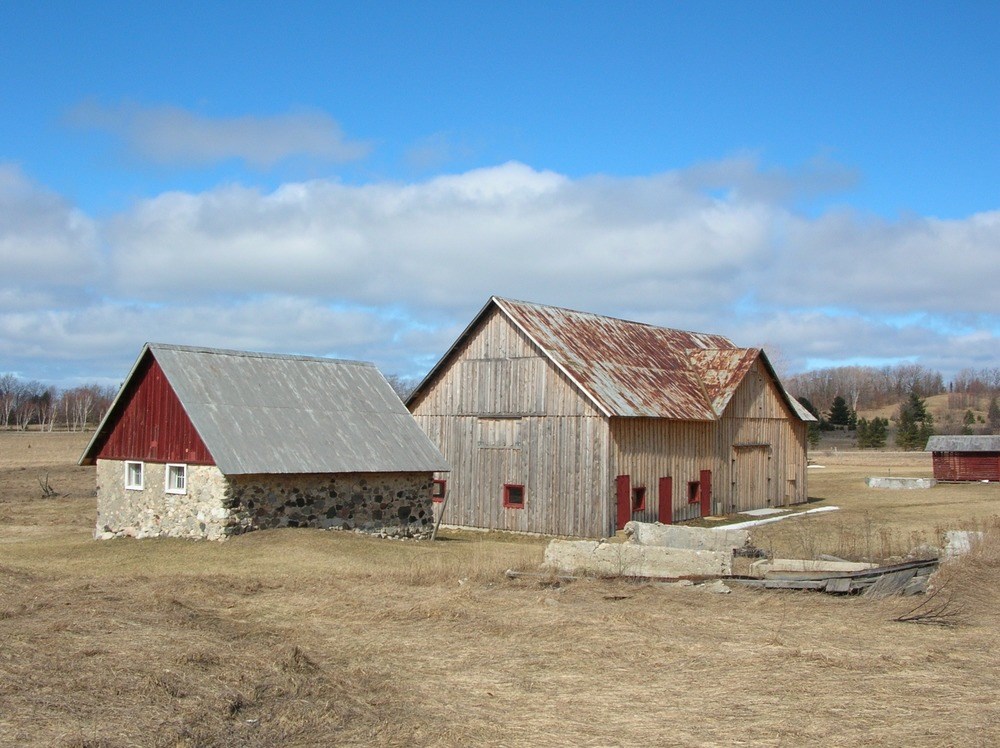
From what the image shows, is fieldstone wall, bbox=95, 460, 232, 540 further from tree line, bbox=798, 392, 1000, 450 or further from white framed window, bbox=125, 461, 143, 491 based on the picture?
tree line, bbox=798, 392, 1000, 450

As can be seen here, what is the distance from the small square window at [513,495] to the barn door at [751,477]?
32.9 feet

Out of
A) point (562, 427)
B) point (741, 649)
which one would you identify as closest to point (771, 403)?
point (562, 427)

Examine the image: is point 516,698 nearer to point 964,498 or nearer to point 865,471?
point 964,498

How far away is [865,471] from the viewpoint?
71188 mm

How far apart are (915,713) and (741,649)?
3.25 m

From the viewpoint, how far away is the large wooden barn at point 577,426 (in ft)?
110

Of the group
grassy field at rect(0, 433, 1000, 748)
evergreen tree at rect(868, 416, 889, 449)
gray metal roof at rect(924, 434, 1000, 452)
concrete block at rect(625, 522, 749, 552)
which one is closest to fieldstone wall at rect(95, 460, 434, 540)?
grassy field at rect(0, 433, 1000, 748)

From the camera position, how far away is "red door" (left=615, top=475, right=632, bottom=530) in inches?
1310

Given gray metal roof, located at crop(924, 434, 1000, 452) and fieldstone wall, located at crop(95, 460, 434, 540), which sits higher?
gray metal roof, located at crop(924, 434, 1000, 452)

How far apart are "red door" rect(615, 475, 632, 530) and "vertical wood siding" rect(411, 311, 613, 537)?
0.59 meters

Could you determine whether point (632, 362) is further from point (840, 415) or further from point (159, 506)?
point (840, 415)

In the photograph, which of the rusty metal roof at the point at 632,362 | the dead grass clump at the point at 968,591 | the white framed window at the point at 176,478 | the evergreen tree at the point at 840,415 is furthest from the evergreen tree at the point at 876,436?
the white framed window at the point at 176,478

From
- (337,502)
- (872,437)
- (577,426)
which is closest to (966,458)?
(577,426)

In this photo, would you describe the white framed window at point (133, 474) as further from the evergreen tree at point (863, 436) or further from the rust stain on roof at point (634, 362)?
the evergreen tree at point (863, 436)
